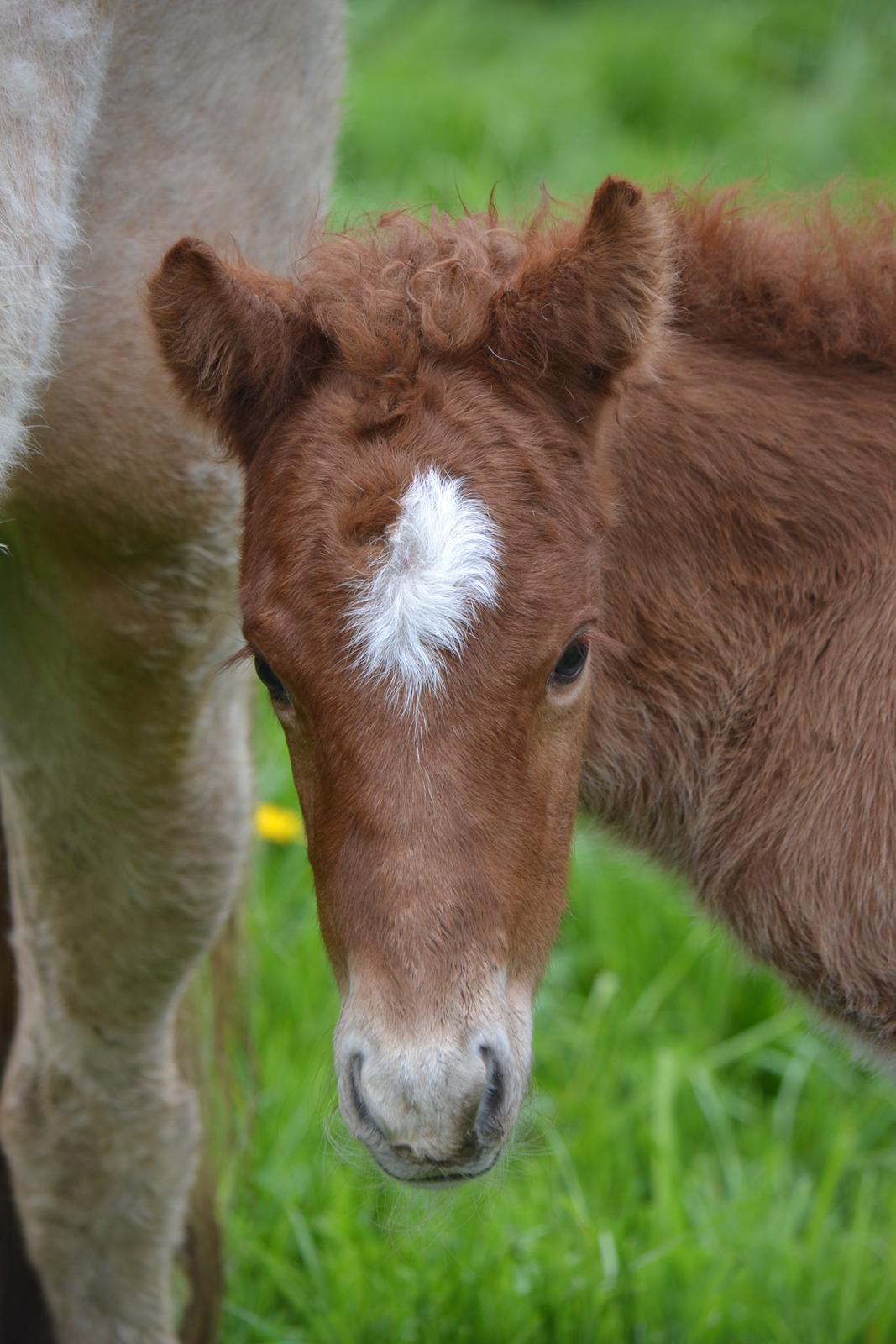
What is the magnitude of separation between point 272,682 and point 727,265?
960mm

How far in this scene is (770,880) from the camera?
2262mm

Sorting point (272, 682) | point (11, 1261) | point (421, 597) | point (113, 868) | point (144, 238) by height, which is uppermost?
point (144, 238)

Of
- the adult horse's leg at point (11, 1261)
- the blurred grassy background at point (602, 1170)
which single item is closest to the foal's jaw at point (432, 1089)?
the blurred grassy background at point (602, 1170)

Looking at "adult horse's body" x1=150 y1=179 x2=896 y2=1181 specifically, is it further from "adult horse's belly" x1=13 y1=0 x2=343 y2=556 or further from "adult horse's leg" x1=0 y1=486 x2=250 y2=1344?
Result: "adult horse's leg" x1=0 y1=486 x2=250 y2=1344

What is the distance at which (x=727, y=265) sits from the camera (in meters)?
2.32

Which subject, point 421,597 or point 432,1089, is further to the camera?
point 421,597

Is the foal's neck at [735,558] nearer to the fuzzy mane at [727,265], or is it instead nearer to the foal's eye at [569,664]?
the fuzzy mane at [727,265]

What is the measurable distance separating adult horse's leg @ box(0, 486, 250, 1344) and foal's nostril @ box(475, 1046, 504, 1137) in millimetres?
891

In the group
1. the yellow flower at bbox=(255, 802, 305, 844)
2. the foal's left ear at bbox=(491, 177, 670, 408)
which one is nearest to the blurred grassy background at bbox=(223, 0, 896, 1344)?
the yellow flower at bbox=(255, 802, 305, 844)

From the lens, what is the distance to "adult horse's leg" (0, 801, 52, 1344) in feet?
10.0

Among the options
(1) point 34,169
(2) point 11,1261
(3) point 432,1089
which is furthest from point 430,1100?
(2) point 11,1261

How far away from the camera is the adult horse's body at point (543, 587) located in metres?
1.80

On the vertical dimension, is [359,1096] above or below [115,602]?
below

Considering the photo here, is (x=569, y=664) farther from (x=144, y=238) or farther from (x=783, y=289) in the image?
(x=144, y=238)
